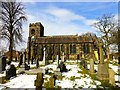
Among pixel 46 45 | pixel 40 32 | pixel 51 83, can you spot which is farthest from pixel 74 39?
pixel 51 83

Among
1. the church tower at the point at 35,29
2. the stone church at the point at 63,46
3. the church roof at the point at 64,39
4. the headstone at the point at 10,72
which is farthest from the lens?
the church tower at the point at 35,29

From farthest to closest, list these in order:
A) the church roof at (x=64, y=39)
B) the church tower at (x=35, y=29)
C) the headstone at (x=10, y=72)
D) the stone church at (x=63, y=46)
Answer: the church tower at (x=35, y=29) < the church roof at (x=64, y=39) < the stone church at (x=63, y=46) < the headstone at (x=10, y=72)

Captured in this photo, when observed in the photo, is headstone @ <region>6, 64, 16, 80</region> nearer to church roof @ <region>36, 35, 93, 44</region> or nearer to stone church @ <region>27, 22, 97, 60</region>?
stone church @ <region>27, 22, 97, 60</region>

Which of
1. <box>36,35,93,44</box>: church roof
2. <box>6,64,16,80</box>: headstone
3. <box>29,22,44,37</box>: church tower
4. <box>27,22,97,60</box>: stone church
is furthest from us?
<box>29,22,44,37</box>: church tower

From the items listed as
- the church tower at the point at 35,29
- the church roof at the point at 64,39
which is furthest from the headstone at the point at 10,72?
the church tower at the point at 35,29

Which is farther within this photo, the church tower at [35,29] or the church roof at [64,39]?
the church tower at [35,29]

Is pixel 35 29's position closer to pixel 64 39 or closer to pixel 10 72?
pixel 64 39

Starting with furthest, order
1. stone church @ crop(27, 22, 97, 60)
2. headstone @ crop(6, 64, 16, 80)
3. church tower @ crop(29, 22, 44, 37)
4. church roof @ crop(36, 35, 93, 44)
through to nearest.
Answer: church tower @ crop(29, 22, 44, 37) → church roof @ crop(36, 35, 93, 44) → stone church @ crop(27, 22, 97, 60) → headstone @ crop(6, 64, 16, 80)


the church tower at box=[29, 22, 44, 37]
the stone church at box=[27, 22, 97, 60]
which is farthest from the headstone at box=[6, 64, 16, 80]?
the church tower at box=[29, 22, 44, 37]

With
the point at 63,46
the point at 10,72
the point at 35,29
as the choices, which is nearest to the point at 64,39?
the point at 63,46

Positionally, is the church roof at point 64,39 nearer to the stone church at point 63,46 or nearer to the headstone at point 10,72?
the stone church at point 63,46

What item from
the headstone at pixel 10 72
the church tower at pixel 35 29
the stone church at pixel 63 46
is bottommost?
the headstone at pixel 10 72

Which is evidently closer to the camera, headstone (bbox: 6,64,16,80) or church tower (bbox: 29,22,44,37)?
headstone (bbox: 6,64,16,80)

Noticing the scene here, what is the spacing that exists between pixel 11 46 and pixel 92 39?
25519 millimetres
